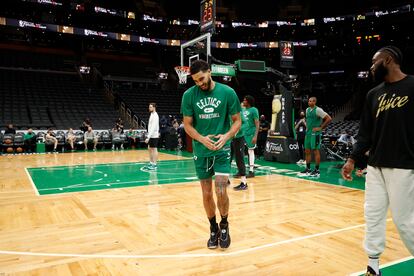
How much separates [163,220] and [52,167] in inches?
262

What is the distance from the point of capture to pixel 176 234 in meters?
3.72

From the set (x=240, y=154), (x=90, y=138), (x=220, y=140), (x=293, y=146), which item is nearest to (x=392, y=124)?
(x=220, y=140)

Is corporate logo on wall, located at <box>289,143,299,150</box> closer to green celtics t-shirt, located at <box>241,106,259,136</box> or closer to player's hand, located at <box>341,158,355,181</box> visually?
green celtics t-shirt, located at <box>241,106,259,136</box>

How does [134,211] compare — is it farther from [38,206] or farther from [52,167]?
[52,167]

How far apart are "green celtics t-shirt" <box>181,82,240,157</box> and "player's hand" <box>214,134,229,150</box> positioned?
0.23ft

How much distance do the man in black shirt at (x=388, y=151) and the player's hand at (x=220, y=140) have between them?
46.7 inches

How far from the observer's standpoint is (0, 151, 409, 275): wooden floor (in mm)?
2873

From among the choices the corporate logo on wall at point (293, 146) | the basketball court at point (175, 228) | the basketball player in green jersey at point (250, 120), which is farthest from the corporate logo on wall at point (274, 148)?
the basketball player in green jersey at point (250, 120)

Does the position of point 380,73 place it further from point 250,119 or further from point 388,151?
point 250,119

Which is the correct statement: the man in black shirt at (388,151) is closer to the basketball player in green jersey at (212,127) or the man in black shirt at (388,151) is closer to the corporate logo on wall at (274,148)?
the basketball player in green jersey at (212,127)

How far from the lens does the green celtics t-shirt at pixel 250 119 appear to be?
7.07m

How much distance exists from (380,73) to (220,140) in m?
1.48

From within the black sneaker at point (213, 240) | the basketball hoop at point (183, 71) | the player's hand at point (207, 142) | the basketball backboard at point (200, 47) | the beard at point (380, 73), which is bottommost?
the black sneaker at point (213, 240)

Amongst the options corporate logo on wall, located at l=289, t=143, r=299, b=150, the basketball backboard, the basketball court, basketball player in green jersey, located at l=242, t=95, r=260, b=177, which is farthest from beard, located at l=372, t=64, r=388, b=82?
the basketball backboard
